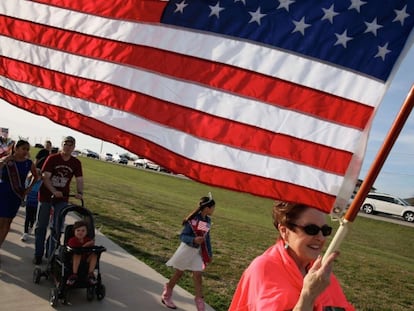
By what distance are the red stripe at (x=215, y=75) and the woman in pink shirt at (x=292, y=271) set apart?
0.61 metres

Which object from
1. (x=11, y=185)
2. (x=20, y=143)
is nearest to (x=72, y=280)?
(x=11, y=185)

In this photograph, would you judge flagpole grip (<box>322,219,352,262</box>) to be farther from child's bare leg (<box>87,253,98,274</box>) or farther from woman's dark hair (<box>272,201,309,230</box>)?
child's bare leg (<box>87,253,98,274</box>)

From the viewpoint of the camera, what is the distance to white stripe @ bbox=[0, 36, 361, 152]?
277 centimetres

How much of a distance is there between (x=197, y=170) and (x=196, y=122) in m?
0.30

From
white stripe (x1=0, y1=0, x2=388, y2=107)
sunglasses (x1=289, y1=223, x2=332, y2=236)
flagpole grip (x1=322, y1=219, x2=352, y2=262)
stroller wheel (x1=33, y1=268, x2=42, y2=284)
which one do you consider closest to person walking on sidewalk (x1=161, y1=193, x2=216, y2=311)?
stroller wheel (x1=33, y1=268, x2=42, y2=284)

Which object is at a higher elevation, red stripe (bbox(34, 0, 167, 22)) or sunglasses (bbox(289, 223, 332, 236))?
red stripe (bbox(34, 0, 167, 22))

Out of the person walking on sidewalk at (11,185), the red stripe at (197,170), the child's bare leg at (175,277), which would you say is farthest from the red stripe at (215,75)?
the person walking on sidewalk at (11,185)

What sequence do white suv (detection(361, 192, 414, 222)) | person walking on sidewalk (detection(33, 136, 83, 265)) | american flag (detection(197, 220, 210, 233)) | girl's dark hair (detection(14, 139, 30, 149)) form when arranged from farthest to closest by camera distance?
white suv (detection(361, 192, 414, 222))
girl's dark hair (detection(14, 139, 30, 149))
person walking on sidewalk (detection(33, 136, 83, 265))
american flag (detection(197, 220, 210, 233))

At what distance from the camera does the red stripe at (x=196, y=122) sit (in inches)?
109

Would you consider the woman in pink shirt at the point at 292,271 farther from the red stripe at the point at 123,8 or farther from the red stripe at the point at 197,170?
the red stripe at the point at 123,8

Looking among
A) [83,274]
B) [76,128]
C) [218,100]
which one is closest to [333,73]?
[218,100]

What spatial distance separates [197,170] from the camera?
9.40 ft

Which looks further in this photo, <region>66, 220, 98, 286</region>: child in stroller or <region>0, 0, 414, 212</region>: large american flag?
<region>66, 220, 98, 286</region>: child in stroller

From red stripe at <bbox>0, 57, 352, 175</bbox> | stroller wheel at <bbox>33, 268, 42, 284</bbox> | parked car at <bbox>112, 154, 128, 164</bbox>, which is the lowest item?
parked car at <bbox>112, 154, 128, 164</bbox>
